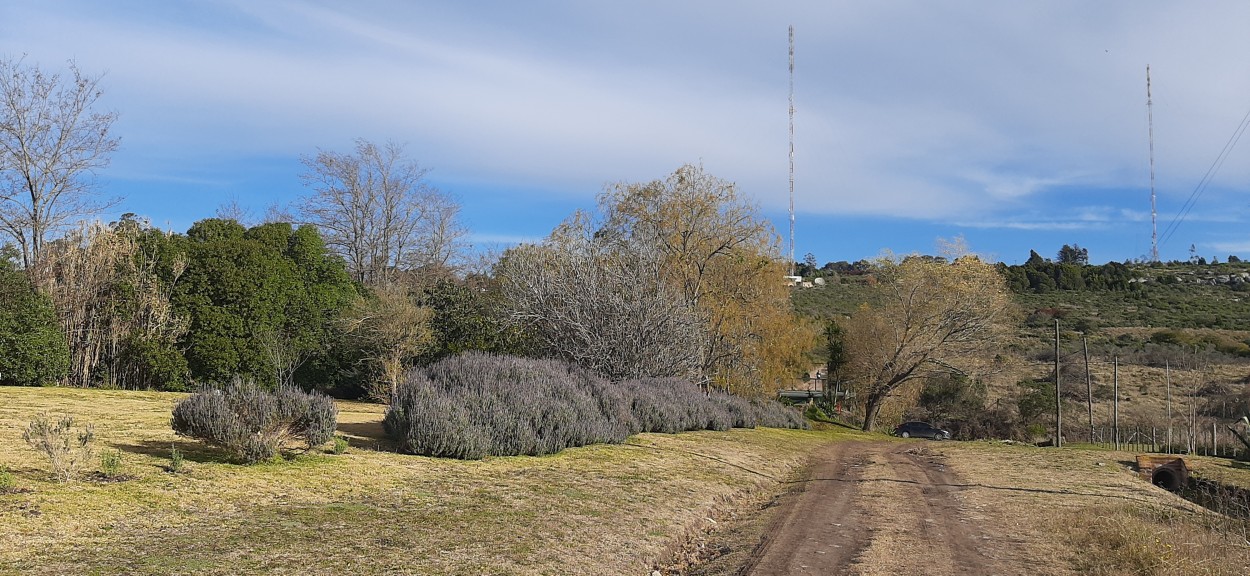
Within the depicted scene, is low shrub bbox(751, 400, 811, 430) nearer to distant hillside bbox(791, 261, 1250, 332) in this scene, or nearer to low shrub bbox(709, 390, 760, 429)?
low shrub bbox(709, 390, 760, 429)

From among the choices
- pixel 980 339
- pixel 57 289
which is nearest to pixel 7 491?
pixel 57 289

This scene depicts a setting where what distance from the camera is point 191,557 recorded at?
582 cm

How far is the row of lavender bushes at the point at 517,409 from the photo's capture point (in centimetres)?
1182

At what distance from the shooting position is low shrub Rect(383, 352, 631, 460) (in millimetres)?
11789

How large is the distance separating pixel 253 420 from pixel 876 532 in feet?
24.6

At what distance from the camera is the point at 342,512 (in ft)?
25.5

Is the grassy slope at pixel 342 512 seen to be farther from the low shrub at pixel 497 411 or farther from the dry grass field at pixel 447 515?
the low shrub at pixel 497 411

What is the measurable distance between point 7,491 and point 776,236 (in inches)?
1090

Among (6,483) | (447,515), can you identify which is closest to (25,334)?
(6,483)

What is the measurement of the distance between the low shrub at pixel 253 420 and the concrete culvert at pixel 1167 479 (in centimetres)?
1822

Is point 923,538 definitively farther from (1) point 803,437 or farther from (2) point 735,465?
(1) point 803,437

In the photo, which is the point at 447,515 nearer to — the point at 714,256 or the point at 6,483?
the point at 6,483

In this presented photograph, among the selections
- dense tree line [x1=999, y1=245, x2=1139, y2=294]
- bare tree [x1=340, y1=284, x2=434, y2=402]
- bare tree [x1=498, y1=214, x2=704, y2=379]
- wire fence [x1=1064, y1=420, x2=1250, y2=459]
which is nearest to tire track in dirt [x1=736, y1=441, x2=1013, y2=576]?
bare tree [x1=498, y1=214, x2=704, y2=379]

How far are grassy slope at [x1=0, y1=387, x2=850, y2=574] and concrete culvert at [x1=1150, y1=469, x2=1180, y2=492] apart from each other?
11578mm
